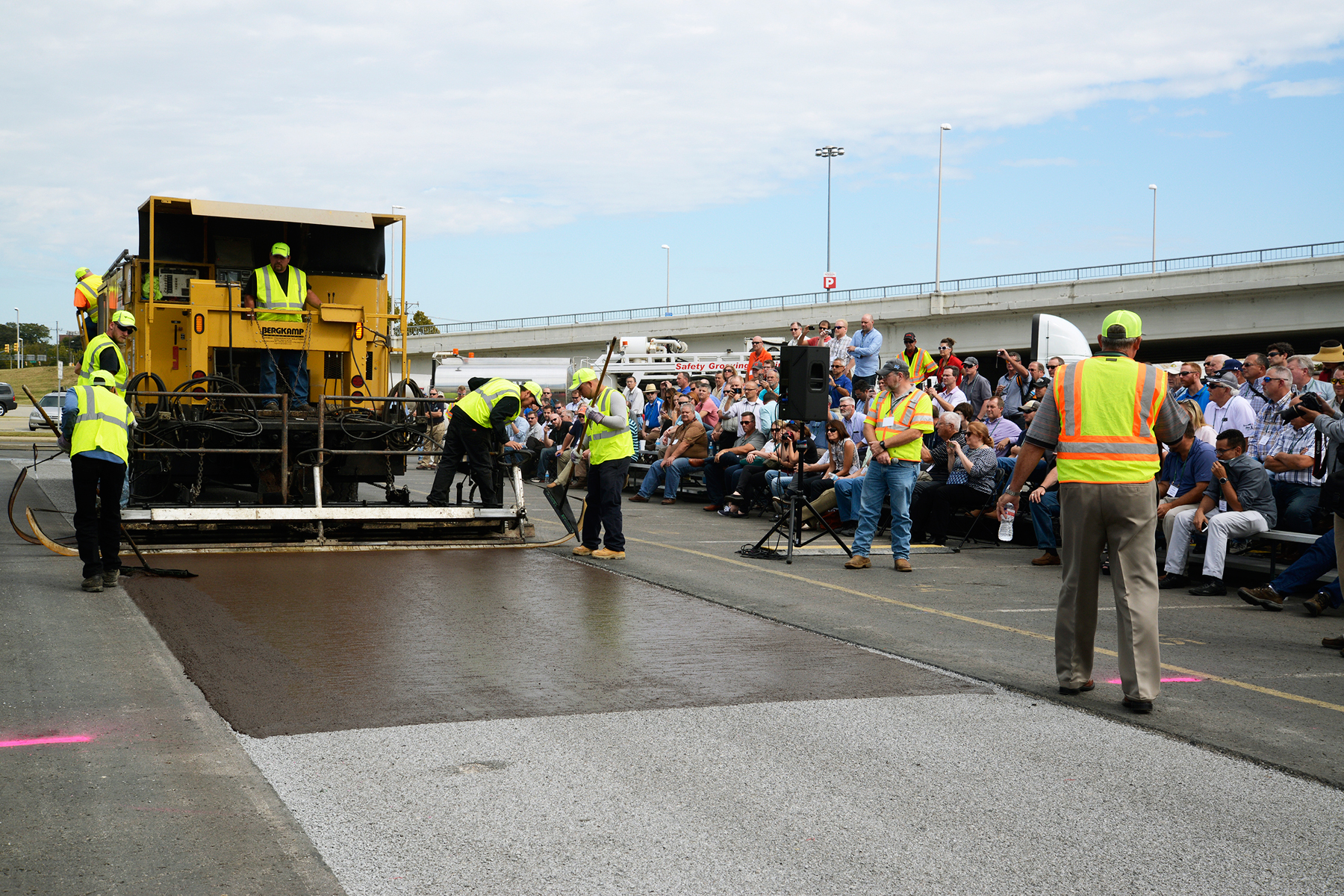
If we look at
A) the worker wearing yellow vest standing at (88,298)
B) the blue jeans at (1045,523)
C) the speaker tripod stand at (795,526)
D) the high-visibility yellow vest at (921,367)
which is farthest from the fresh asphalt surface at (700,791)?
the high-visibility yellow vest at (921,367)

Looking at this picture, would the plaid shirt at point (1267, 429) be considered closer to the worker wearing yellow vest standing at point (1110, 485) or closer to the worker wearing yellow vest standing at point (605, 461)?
the worker wearing yellow vest standing at point (1110, 485)

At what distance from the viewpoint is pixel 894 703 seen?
6.08m

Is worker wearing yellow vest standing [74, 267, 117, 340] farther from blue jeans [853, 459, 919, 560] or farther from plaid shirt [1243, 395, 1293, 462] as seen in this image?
plaid shirt [1243, 395, 1293, 462]

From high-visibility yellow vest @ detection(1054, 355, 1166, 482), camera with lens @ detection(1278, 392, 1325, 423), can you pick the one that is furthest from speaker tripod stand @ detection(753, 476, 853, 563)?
high-visibility yellow vest @ detection(1054, 355, 1166, 482)

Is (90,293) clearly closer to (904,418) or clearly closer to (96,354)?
(96,354)

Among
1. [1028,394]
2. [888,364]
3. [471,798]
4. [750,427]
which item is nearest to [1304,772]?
[471,798]

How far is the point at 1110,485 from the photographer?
20.3 ft

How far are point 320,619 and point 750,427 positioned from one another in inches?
402

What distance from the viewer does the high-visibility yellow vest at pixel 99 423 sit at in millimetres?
9000

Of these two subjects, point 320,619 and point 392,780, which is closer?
point 392,780

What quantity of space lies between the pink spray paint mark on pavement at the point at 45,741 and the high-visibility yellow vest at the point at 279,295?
27.8ft

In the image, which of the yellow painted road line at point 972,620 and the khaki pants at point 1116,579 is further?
the yellow painted road line at point 972,620

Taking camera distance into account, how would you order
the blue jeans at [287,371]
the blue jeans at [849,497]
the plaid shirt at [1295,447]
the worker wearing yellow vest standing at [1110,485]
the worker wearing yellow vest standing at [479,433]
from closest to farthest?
the worker wearing yellow vest standing at [1110,485] < the plaid shirt at [1295,447] < the worker wearing yellow vest standing at [479,433] < the blue jeans at [287,371] < the blue jeans at [849,497]

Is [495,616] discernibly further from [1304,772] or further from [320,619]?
[1304,772]
